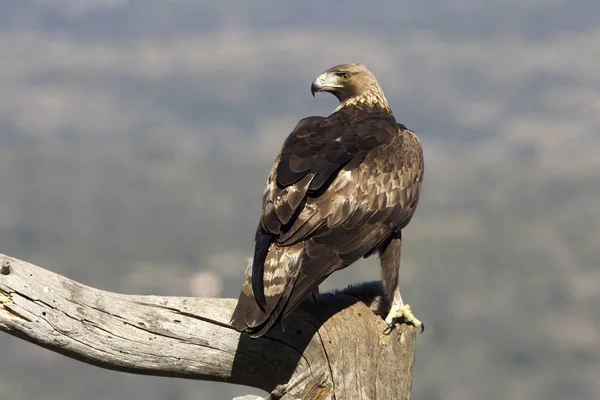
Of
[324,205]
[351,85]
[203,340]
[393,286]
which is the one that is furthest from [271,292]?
[351,85]

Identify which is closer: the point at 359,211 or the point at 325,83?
the point at 359,211

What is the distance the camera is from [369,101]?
14.4 meters

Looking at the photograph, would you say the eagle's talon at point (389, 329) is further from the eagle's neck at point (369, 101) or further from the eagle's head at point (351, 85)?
the eagle's head at point (351, 85)

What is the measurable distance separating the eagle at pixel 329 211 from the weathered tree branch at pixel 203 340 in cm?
32

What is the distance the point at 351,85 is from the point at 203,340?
20.8 ft

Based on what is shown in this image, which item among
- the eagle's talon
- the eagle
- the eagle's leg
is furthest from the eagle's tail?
the eagle's leg

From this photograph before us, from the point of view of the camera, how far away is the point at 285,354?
9453 mm

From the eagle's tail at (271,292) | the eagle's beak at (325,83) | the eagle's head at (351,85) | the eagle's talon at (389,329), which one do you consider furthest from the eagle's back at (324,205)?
the eagle's beak at (325,83)

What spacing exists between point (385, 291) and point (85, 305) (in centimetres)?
370

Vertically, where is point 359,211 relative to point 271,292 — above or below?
above

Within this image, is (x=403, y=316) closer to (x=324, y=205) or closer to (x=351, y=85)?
(x=324, y=205)

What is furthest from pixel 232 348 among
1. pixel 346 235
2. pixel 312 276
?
pixel 346 235

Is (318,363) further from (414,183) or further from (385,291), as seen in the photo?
(414,183)

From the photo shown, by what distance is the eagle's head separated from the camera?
47.3ft
